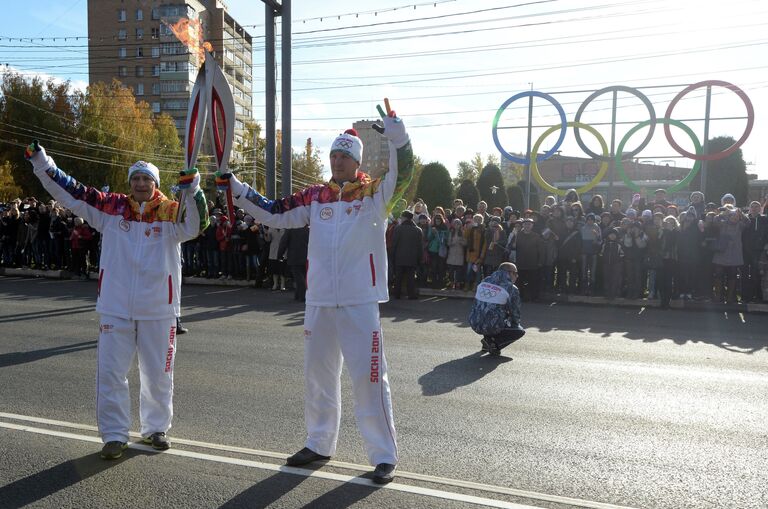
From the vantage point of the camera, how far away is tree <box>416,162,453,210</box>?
3831 centimetres

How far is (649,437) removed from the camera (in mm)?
5203

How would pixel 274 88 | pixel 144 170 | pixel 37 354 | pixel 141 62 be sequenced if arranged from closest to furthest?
pixel 144 170
pixel 37 354
pixel 274 88
pixel 141 62

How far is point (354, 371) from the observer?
14.4ft

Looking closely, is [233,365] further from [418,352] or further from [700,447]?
[700,447]

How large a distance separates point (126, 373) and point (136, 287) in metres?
0.62

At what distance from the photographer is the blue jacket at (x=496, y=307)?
8469 millimetres

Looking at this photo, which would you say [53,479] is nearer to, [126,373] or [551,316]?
[126,373]

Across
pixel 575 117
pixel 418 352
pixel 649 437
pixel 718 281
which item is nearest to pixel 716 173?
pixel 575 117

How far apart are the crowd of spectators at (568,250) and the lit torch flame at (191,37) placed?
8.26 meters

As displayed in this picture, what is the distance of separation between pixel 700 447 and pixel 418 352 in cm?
418

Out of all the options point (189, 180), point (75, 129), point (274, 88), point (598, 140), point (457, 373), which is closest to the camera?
point (189, 180)

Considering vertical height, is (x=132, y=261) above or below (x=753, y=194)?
below

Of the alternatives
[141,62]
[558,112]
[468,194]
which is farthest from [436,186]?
[141,62]

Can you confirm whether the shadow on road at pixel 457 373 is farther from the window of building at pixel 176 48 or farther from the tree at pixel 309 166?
the tree at pixel 309 166
